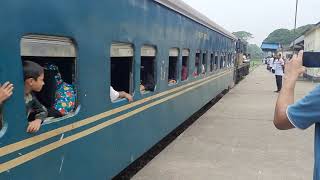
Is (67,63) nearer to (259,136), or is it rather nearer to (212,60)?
(259,136)

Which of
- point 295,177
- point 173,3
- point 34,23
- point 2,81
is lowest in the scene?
point 295,177

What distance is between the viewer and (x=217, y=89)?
594 inches

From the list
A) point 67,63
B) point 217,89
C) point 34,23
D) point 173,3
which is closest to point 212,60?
point 217,89

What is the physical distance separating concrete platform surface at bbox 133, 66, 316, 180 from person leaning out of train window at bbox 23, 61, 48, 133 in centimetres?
295

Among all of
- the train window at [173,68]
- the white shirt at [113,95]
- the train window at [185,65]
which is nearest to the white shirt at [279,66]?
the train window at [185,65]

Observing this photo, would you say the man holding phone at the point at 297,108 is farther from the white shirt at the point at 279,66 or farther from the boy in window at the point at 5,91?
the white shirt at the point at 279,66

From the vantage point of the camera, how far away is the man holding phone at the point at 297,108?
225 cm

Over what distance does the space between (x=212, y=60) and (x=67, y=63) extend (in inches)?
367

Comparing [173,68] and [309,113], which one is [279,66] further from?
[309,113]

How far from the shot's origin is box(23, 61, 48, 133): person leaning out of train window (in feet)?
10.9

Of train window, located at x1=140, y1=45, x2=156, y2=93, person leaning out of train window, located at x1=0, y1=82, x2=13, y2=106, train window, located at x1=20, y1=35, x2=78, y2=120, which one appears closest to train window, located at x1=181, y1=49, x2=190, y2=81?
train window, located at x1=140, y1=45, x2=156, y2=93

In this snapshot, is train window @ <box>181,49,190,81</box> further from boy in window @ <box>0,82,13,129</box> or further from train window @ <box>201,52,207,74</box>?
boy in window @ <box>0,82,13,129</box>

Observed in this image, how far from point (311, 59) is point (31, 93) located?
6.88ft

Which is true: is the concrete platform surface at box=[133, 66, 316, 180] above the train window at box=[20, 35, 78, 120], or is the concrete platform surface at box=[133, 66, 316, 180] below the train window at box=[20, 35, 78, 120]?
below
